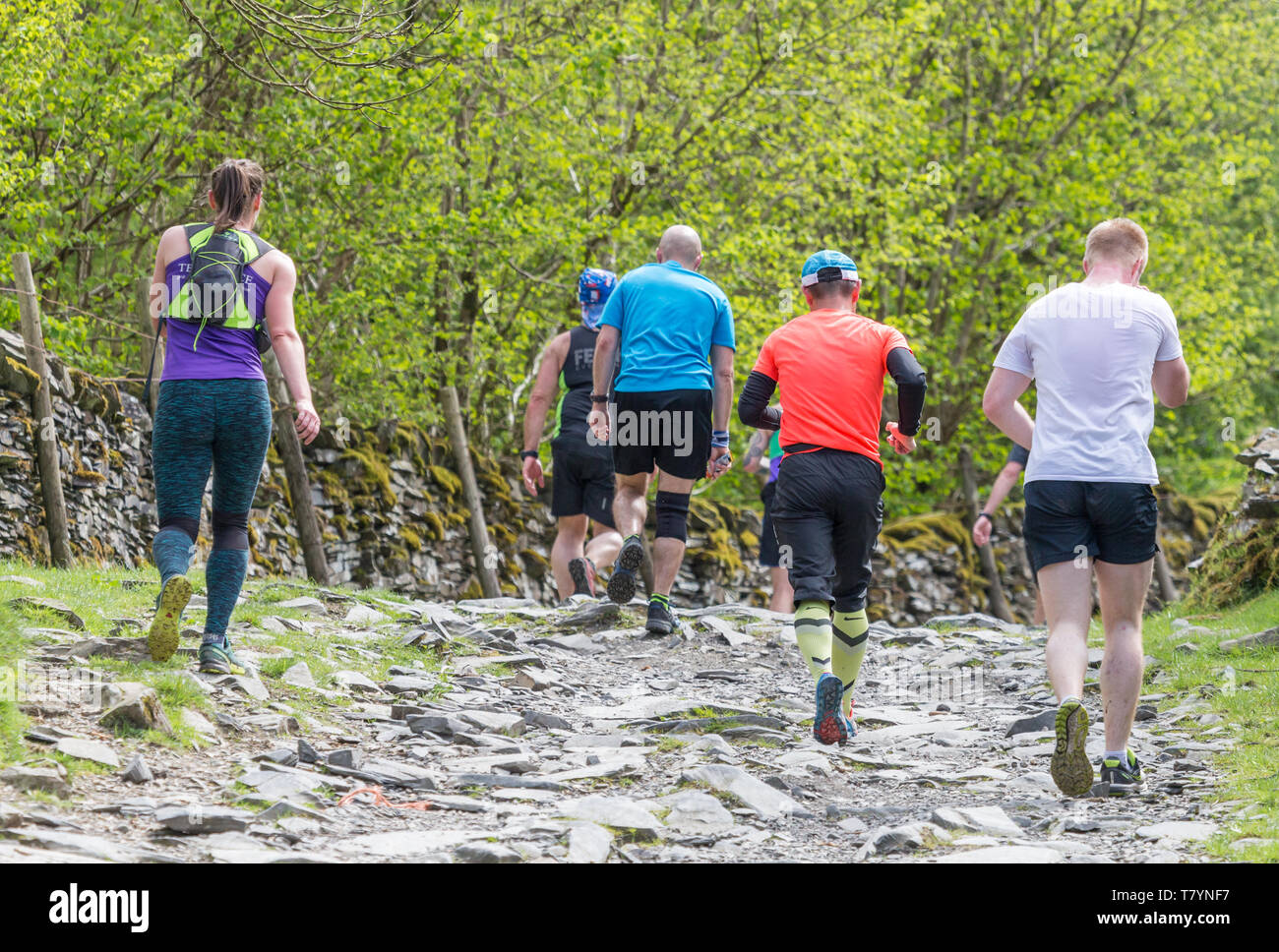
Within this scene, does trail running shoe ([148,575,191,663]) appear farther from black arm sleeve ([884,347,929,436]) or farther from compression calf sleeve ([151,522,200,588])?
black arm sleeve ([884,347,929,436])

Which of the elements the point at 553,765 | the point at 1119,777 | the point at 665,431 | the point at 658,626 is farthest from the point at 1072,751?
the point at 658,626

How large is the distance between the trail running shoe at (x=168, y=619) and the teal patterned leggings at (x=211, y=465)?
0.08 meters

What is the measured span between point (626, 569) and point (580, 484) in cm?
199

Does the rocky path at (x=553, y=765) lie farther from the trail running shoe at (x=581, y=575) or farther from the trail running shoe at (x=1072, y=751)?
the trail running shoe at (x=581, y=575)

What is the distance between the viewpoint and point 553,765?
5.67m

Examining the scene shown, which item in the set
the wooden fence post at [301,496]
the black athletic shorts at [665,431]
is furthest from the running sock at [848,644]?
the wooden fence post at [301,496]

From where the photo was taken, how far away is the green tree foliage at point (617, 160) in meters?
12.6

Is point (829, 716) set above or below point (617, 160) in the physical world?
below

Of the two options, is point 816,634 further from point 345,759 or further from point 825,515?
point 345,759

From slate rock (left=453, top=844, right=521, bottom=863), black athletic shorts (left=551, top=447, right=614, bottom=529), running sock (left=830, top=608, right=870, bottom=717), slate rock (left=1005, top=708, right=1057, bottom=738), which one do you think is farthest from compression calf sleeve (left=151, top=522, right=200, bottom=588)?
black athletic shorts (left=551, top=447, right=614, bottom=529)
